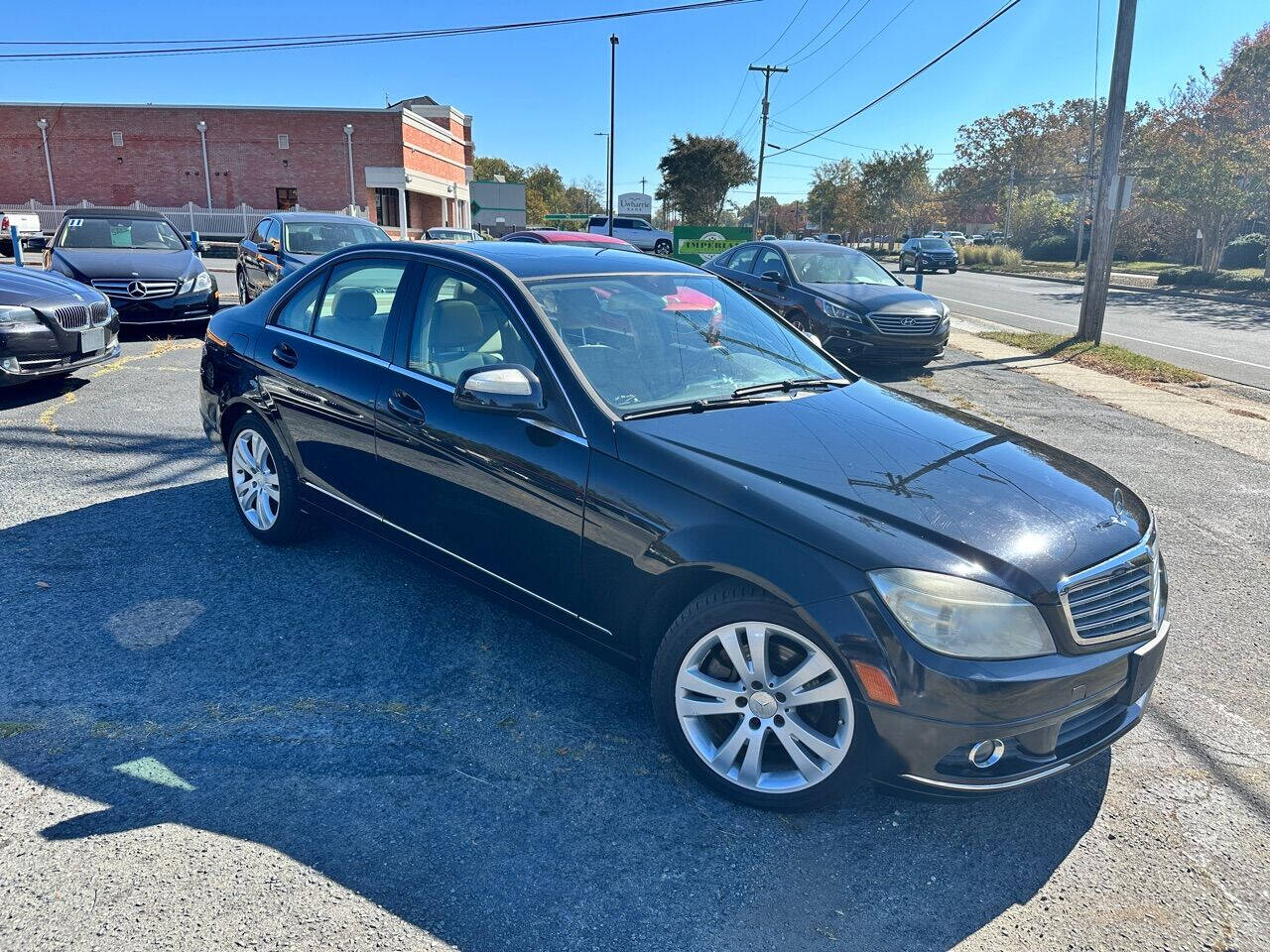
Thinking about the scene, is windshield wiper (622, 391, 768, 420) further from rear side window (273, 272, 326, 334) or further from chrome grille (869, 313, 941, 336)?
chrome grille (869, 313, 941, 336)

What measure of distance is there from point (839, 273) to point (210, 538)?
29.7 feet

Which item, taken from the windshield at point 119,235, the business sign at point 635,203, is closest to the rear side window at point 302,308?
the windshield at point 119,235

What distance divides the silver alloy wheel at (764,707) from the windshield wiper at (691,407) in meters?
0.85

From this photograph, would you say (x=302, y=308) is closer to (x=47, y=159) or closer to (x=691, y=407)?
(x=691, y=407)

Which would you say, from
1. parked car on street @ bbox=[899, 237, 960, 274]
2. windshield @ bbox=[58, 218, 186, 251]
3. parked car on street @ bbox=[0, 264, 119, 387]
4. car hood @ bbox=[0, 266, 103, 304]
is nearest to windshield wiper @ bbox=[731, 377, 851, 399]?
parked car on street @ bbox=[0, 264, 119, 387]

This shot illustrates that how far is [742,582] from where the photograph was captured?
8.62ft

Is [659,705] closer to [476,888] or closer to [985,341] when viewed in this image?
[476,888]

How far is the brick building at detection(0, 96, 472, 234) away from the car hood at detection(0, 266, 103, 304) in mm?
37089

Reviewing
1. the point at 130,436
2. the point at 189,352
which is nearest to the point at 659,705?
the point at 130,436

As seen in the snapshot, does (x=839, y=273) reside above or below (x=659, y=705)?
above

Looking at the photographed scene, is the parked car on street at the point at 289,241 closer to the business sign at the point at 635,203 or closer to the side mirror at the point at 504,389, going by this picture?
the side mirror at the point at 504,389

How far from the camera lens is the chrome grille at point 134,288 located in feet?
34.3

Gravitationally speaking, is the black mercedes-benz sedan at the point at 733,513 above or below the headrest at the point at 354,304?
below

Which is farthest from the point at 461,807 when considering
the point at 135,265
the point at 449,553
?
the point at 135,265
